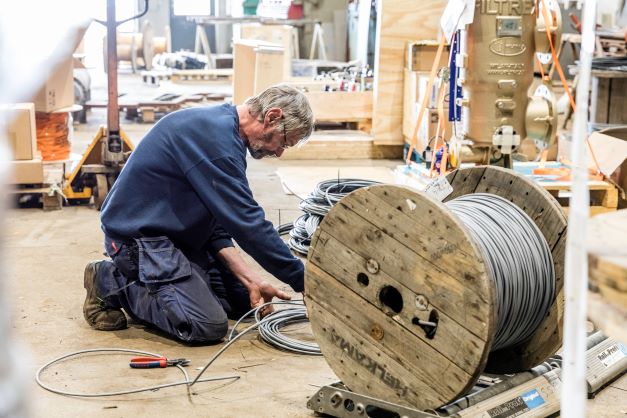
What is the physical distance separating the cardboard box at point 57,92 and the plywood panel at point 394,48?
2.62 metres

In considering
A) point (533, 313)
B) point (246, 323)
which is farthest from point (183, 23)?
point (533, 313)

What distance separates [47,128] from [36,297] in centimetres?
300

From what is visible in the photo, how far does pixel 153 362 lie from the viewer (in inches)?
136

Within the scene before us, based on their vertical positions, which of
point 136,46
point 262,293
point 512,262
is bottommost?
point 262,293

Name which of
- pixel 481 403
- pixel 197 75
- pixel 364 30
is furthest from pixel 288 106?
pixel 197 75

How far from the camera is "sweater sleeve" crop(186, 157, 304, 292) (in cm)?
354

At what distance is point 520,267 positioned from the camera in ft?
9.30

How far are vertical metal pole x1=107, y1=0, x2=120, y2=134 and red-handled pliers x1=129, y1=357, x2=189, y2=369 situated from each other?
2.94m

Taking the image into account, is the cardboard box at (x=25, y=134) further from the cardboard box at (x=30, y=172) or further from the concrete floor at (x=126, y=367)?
the concrete floor at (x=126, y=367)

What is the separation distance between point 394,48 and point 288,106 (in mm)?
4398

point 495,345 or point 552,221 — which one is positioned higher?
point 552,221

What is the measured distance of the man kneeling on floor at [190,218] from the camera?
11.8 ft

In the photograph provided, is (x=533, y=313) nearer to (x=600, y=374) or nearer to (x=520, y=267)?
(x=520, y=267)

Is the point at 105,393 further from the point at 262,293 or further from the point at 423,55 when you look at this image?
the point at 423,55
